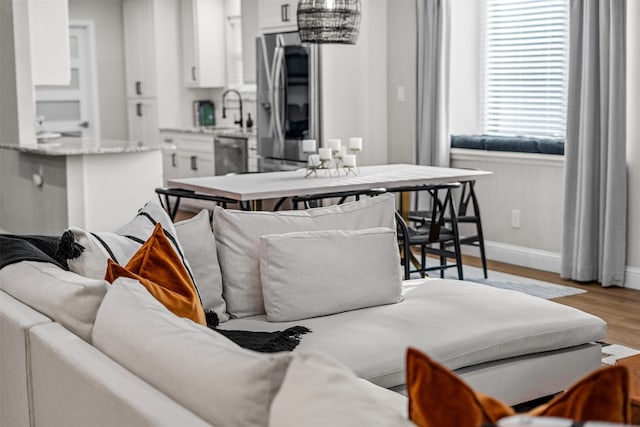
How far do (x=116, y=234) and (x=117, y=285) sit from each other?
0.90 m

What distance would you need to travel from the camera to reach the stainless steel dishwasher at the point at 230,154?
8.26 m

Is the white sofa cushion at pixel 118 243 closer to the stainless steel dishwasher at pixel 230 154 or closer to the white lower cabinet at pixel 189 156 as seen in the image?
the stainless steel dishwasher at pixel 230 154

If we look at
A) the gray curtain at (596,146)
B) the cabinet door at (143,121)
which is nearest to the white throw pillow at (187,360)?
the gray curtain at (596,146)

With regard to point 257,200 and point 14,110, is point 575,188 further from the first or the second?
A: point 14,110

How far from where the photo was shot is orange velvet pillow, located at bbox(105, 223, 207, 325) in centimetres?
239

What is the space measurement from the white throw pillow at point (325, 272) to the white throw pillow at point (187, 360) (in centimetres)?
100

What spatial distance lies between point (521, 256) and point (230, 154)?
3345 mm

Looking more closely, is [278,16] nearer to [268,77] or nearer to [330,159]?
[268,77]

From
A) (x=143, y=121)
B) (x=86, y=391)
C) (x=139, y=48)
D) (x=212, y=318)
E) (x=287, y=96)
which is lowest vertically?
(x=212, y=318)

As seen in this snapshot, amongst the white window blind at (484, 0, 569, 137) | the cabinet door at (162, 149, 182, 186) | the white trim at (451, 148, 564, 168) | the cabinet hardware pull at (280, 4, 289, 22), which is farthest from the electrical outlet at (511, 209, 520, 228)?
the cabinet door at (162, 149, 182, 186)

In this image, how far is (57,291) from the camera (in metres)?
2.27

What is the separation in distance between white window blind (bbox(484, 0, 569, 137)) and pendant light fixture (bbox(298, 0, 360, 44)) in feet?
5.31

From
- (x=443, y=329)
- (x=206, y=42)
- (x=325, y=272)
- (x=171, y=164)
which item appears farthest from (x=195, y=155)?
(x=443, y=329)

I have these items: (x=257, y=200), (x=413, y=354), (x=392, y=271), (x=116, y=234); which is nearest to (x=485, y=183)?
(x=257, y=200)
